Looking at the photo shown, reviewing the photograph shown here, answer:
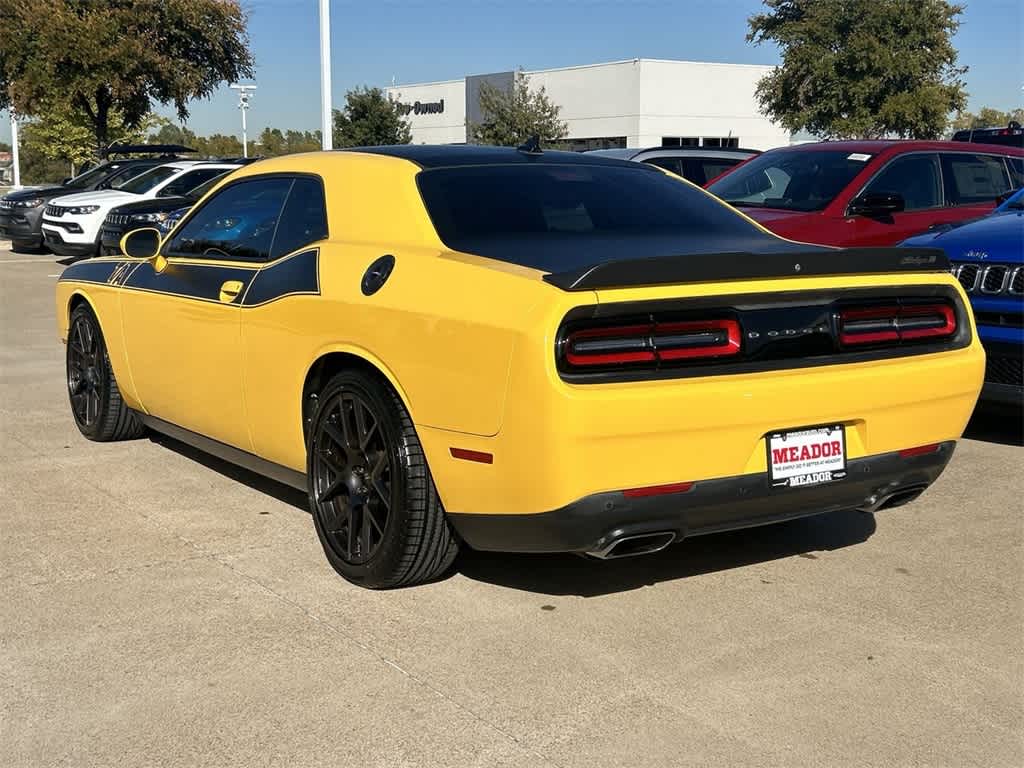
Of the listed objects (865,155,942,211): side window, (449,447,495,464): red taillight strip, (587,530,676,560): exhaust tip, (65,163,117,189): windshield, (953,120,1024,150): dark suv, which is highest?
(953,120,1024,150): dark suv

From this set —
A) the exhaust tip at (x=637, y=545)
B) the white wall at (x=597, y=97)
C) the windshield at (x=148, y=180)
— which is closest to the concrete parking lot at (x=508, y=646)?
the exhaust tip at (x=637, y=545)

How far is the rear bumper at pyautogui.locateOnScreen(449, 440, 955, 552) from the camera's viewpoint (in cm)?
376

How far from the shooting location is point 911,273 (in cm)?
432

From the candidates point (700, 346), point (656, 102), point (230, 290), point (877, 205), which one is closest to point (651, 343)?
point (700, 346)

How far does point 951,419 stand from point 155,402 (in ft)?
11.6

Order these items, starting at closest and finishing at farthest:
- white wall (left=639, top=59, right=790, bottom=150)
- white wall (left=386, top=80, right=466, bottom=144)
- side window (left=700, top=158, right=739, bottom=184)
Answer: side window (left=700, top=158, right=739, bottom=184) → white wall (left=639, top=59, right=790, bottom=150) → white wall (left=386, top=80, right=466, bottom=144)

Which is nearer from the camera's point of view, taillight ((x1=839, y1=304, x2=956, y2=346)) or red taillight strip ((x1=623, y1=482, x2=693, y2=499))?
red taillight strip ((x1=623, y1=482, x2=693, y2=499))

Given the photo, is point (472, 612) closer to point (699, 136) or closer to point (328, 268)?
point (328, 268)

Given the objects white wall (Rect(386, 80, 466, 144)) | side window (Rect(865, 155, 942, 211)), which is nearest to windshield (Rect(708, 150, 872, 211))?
side window (Rect(865, 155, 942, 211))

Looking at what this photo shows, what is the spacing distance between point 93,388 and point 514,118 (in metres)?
45.3

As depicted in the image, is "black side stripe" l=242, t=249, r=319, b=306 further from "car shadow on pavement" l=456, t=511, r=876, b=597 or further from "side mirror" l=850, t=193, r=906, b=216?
"side mirror" l=850, t=193, r=906, b=216

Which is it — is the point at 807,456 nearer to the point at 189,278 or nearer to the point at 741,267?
the point at 741,267

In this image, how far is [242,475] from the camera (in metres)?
6.08

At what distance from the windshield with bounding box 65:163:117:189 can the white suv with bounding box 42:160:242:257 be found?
153 centimetres
